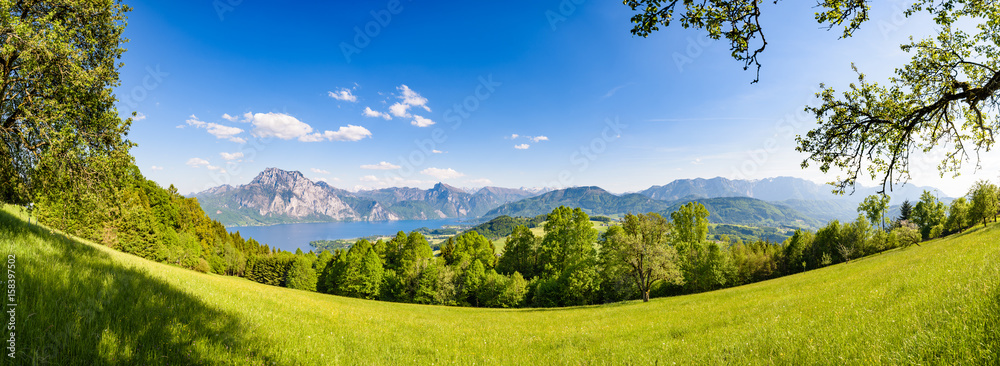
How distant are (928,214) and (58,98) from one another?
11896cm

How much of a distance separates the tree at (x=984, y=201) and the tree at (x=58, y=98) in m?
101

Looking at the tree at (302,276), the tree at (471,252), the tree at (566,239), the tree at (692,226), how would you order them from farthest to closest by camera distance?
1. the tree at (302,276)
2. the tree at (471,252)
3. the tree at (692,226)
4. the tree at (566,239)

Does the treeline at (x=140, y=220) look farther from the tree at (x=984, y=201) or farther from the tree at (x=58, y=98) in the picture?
the tree at (x=984, y=201)

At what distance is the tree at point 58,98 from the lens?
905 centimetres

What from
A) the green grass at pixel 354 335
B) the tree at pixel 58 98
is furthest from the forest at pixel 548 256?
the tree at pixel 58 98

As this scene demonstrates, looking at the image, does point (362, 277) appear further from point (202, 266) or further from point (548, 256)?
point (548, 256)

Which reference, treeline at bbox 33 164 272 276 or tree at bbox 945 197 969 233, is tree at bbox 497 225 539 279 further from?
tree at bbox 945 197 969 233

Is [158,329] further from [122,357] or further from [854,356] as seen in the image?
[854,356]

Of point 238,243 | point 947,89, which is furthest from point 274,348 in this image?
point 238,243

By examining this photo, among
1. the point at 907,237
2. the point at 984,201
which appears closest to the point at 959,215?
the point at 984,201

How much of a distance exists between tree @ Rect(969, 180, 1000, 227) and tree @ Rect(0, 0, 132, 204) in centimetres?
10060

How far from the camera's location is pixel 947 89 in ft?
27.7

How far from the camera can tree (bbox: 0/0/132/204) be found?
905 cm

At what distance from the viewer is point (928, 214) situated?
64.3 m
